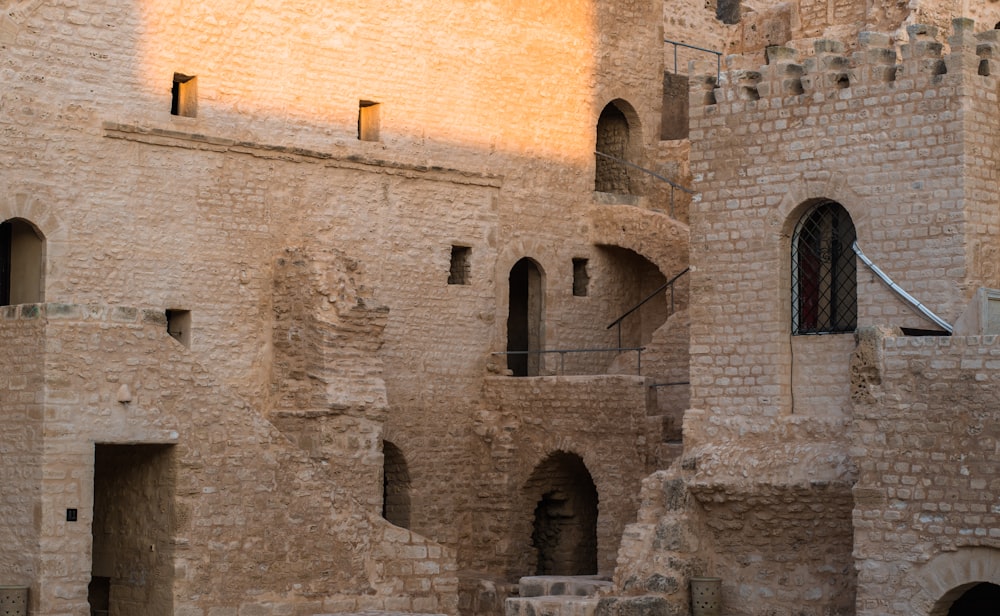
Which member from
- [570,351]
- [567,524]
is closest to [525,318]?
[570,351]

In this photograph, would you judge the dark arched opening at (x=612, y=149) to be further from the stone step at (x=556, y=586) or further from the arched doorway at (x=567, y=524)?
the stone step at (x=556, y=586)

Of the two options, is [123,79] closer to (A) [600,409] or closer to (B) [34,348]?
(B) [34,348]

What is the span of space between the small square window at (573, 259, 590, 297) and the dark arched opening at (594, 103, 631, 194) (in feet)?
5.01

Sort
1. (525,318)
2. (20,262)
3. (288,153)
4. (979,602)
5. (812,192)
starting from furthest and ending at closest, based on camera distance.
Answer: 1. (525,318)
2. (288,153)
3. (20,262)
4. (812,192)
5. (979,602)

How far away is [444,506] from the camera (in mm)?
22703

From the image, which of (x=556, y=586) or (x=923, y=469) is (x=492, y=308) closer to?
(x=556, y=586)

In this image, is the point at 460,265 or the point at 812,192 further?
the point at 460,265

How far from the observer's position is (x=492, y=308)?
23406mm

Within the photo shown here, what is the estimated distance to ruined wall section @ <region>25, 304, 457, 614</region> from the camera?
16.3m

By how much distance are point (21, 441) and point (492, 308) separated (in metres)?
8.30

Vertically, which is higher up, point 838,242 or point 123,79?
point 123,79

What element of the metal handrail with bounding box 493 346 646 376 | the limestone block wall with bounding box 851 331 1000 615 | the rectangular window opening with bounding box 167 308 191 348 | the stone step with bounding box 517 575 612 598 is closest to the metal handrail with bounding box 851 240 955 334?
the limestone block wall with bounding box 851 331 1000 615

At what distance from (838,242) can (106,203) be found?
7.89m

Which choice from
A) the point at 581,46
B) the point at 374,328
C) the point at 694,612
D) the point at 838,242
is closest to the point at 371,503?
the point at 374,328
